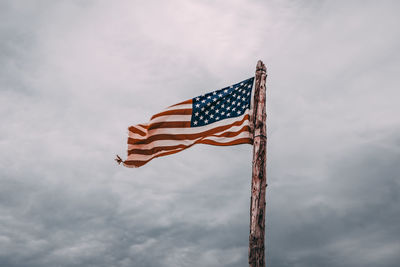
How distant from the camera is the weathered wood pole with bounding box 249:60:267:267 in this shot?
9466 millimetres

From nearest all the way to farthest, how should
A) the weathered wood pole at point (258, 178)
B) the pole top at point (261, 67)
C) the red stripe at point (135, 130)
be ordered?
the weathered wood pole at point (258, 178), the pole top at point (261, 67), the red stripe at point (135, 130)

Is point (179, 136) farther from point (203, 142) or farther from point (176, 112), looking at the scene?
point (203, 142)

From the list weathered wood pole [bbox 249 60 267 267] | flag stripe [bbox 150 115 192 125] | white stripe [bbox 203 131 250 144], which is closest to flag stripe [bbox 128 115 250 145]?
white stripe [bbox 203 131 250 144]

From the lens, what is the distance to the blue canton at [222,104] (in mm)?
12000

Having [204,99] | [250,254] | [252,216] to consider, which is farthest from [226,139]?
[250,254]

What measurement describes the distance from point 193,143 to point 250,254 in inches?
164

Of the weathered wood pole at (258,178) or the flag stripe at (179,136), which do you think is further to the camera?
the flag stripe at (179,136)

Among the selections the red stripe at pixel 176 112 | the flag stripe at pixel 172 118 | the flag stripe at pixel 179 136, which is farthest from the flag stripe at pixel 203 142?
the red stripe at pixel 176 112

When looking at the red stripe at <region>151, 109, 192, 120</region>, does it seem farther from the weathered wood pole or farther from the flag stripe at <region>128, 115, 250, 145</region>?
the weathered wood pole

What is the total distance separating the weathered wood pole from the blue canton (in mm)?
492

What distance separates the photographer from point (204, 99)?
12.8 m

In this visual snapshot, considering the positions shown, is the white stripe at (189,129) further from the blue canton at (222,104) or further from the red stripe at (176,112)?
the red stripe at (176,112)

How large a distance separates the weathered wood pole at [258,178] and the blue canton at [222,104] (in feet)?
1.61

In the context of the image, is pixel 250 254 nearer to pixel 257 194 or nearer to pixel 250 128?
pixel 257 194
